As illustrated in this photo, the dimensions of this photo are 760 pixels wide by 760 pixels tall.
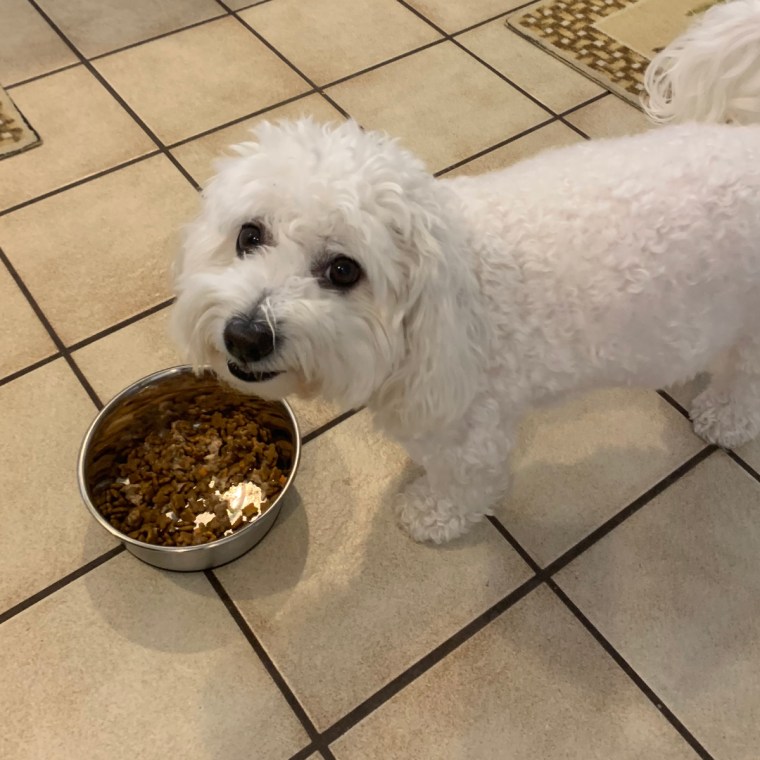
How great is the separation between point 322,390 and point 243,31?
60.6 inches

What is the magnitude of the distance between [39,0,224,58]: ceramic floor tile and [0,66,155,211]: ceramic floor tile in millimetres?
142

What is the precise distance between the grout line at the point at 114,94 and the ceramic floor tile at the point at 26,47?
0.04 ft

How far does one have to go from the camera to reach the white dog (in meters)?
0.81

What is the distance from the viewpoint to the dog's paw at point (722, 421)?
1356mm

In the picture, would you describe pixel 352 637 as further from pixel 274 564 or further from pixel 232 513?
pixel 232 513

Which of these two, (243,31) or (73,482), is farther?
(243,31)

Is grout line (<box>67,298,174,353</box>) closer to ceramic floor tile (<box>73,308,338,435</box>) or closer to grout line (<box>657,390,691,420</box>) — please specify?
ceramic floor tile (<box>73,308,338,435</box>)

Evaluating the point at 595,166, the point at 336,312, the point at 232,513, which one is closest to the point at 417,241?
the point at 336,312

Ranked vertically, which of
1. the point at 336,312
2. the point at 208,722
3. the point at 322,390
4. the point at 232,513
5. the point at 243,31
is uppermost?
the point at 336,312

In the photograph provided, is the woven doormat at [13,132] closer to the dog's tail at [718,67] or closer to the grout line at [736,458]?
the dog's tail at [718,67]

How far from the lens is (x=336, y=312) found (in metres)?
0.83

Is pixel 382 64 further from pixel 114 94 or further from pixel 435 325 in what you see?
pixel 435 325

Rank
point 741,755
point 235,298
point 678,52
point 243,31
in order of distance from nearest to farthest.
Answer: point 235,298, point 741,755, point 678,52, point 243,31

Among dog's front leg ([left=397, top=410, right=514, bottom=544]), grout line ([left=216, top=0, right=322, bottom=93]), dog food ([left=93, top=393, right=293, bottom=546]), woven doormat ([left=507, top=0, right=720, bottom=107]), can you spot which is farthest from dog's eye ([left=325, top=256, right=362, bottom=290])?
woven doormat ([left=507, top=0, right=720, bottom=107])
